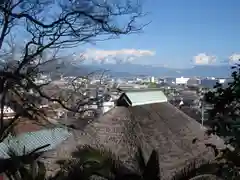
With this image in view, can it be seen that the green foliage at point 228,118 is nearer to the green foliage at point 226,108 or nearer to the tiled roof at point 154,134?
the green foliage at point 226,108

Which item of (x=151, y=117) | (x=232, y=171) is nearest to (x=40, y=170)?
(x=232, y=171)

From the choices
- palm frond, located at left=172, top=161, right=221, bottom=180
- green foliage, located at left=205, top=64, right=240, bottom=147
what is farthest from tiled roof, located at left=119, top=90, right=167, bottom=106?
green foliage, located at left=205, top=64, right=240, bottom=147

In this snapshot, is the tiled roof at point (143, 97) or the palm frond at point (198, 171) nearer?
the palm frond at point (198, 171)

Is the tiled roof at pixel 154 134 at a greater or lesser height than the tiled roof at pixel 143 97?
lesser

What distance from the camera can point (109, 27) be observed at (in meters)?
7.64

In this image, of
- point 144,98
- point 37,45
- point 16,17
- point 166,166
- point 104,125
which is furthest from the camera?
point 144,98

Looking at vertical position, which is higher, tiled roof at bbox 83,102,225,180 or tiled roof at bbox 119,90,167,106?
tiled roof at bbox 119,90,167,106

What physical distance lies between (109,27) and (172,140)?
313cm

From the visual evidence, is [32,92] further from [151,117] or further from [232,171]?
[232,171]

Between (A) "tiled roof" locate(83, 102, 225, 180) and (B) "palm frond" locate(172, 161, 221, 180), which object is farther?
(A) "tiled roof" locate(83, 102, 225, 180)

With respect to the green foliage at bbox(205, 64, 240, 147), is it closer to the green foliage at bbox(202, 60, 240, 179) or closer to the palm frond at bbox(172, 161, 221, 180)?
the green foliage at bbox(202, 60, 240, 179)

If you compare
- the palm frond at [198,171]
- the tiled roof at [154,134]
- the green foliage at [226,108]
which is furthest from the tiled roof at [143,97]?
the green foliage at [226,108]

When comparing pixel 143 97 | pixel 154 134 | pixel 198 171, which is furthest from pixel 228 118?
pixel 143 97

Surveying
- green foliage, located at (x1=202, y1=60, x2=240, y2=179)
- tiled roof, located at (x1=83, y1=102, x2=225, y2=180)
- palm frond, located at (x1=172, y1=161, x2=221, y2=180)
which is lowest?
tiled roof, located at (x1=83, y1=102, x2=225, y2=180)
